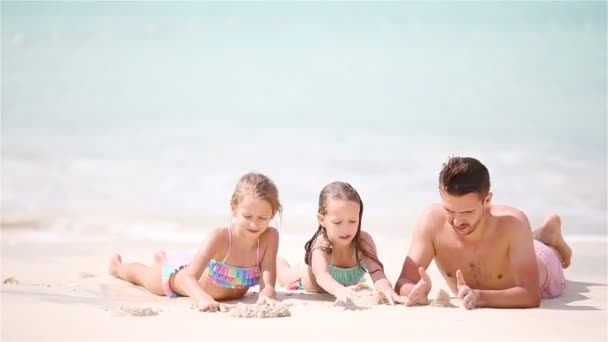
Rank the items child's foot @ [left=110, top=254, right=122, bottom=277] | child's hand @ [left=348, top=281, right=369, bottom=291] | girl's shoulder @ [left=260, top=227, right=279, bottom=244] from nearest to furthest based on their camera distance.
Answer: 1. child's hand @ [left=348, top=281, right=369, bottom=291]
2. girl's shoulder @ [left=260, top=227, right=279, bottom=244]
3. child's foot @ [left=110, top=254, right=122, bottom=277]

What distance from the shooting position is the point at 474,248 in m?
5.39

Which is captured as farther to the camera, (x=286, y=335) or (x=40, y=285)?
(x=40, y=285)

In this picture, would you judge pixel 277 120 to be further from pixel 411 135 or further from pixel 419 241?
pixel 419 241

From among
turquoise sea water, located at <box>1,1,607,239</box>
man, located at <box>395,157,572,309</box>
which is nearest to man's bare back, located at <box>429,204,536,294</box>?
man, located at <box>395,157,572,309</box>

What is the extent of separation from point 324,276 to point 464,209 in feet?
3.61

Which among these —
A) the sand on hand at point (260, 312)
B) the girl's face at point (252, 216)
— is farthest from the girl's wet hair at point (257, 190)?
the sand on hand at point (260, 312)

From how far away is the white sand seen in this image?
4141 millimetres

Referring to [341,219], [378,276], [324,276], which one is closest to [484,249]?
[378,276]

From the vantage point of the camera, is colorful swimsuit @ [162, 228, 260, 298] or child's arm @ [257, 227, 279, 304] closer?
child's arm @ [257, 227, 279, 304]

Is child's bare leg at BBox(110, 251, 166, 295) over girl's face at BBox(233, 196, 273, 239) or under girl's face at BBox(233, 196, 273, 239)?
under

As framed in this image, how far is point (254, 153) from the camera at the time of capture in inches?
729

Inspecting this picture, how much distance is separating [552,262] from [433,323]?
6.34ft

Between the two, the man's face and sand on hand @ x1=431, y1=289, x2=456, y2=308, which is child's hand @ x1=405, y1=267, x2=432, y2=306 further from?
the man's face

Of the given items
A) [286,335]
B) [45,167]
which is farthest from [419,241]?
[45,167]
